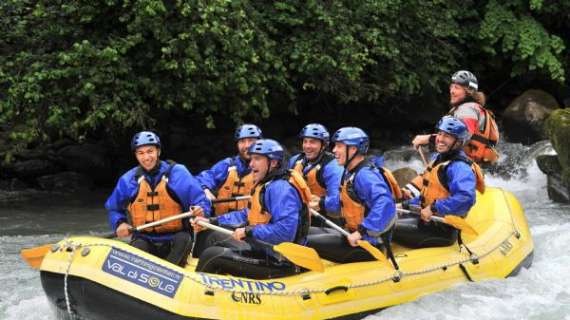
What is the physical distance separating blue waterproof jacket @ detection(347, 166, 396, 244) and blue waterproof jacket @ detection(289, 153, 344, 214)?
75cm

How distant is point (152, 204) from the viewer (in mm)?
5711

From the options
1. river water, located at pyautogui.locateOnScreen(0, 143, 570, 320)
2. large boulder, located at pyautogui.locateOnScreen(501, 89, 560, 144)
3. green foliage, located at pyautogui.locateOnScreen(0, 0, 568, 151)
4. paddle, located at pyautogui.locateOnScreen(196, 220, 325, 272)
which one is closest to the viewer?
paddle, located at pyautogui.locateOnScreen(196, 220, 325, 272)

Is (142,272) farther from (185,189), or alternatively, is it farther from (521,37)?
(521,37)

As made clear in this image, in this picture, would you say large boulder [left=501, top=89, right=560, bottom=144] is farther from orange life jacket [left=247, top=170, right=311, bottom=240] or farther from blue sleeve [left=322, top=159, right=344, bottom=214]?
orange life jacket [left=247, top=170, right=311, bottom=240]

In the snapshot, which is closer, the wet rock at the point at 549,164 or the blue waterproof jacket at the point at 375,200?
the blue waterproof jacket at the point at 375,200

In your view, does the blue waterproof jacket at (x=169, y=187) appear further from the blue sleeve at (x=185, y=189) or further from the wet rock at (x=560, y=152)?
the wet rock at (x=560, y=152)

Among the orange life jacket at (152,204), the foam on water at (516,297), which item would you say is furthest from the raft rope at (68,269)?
the foam on water at (516,297)

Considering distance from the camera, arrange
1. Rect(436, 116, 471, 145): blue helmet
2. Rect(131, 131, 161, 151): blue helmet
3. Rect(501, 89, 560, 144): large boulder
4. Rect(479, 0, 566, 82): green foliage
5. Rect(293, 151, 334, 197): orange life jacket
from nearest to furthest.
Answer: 1. Rect(131, 131, 161, 151): blue helmet
2. Rect(436, 116, 471, 145): blue helmet
3. Rect(293, 151, 334, 197): orange life jacket
4. Rect(479, 0, 566, 82): green foliage
5. Rect(501, 89, 560, 144): large boulder

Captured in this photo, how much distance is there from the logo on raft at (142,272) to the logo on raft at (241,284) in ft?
0.69

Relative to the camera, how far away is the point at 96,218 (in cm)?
1059

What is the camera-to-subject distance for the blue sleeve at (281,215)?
521 centimetres

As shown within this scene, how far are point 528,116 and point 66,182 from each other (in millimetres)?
8958

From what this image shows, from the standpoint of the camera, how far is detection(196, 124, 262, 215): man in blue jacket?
7.14 metres

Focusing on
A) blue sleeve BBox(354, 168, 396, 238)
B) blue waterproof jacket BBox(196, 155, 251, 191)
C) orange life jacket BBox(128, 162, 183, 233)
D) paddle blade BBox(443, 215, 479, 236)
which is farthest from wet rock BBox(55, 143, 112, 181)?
blue sleeve BBox(354, 168, 396, 238)
